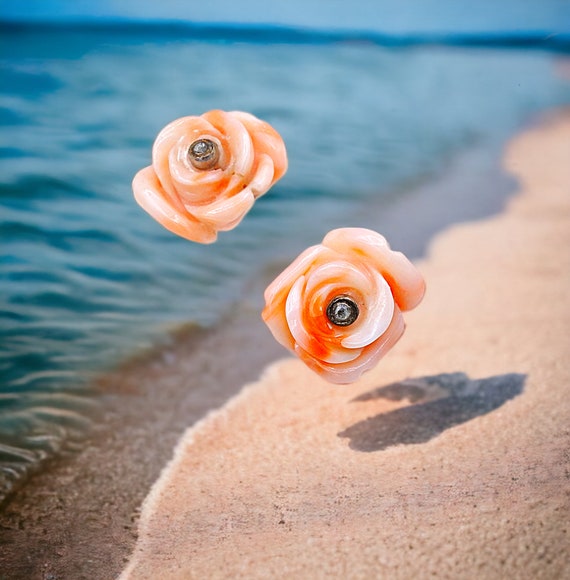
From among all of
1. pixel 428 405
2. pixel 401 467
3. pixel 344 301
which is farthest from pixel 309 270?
pixel 428 405

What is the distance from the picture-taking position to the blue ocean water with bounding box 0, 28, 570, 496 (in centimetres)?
297

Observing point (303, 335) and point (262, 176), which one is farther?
point (262, 176)

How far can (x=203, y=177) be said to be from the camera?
5.95 ft

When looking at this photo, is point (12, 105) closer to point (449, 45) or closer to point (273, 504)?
point (273, 504)

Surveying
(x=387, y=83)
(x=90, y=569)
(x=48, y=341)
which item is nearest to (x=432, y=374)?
(x=90, y=569)

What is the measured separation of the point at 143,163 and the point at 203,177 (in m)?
4.08

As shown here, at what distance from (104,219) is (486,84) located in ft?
31.0

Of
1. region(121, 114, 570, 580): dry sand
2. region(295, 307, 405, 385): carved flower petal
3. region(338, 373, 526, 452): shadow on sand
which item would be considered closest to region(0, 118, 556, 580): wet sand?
region(121, 114, 570, 580): dry sand

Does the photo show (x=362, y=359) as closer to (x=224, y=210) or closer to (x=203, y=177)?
(x=224, y=210)

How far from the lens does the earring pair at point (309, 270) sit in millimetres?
1616

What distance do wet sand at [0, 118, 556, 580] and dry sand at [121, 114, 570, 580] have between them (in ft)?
0.27

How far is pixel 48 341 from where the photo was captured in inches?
117

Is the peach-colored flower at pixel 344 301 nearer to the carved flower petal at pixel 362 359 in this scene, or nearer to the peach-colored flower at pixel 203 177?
the carved flower petal at pixel 362 359

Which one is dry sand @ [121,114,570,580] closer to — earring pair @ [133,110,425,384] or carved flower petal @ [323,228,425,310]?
earring pair @ [133,110,425,384]
